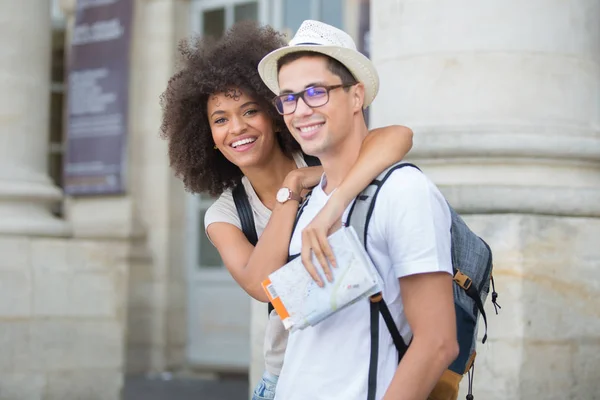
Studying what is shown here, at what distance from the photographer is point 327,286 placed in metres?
2.05

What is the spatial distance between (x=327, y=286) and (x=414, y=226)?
233mm

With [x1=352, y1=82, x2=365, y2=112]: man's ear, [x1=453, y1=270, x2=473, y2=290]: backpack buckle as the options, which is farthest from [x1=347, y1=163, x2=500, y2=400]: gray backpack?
[x1=352, y1=82, x2=365, y2=112]: man's ear

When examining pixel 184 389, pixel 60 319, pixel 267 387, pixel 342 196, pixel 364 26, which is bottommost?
pixel 184 389

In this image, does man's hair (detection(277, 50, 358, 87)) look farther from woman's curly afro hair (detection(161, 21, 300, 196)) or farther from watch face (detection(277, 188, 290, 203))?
woman's curly afro hair (detection(161, 21, 300, 196))

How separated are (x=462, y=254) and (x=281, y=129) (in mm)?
906

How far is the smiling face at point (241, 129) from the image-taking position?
2.78 m

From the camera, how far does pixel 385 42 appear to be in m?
4.76

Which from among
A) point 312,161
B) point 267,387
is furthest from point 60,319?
point 312,161

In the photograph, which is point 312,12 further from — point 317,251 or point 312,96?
point 317,251

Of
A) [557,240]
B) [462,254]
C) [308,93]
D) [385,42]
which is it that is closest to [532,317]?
[557,240]

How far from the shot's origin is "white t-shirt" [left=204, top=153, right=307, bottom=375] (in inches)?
109

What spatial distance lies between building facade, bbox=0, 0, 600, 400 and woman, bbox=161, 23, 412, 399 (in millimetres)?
1460

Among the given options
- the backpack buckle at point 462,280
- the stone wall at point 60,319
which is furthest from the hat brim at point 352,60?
the stone wall at point 60,319

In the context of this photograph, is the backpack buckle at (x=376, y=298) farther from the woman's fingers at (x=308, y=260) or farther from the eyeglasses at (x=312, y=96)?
the eyeglasses at (x=312, y=96)
